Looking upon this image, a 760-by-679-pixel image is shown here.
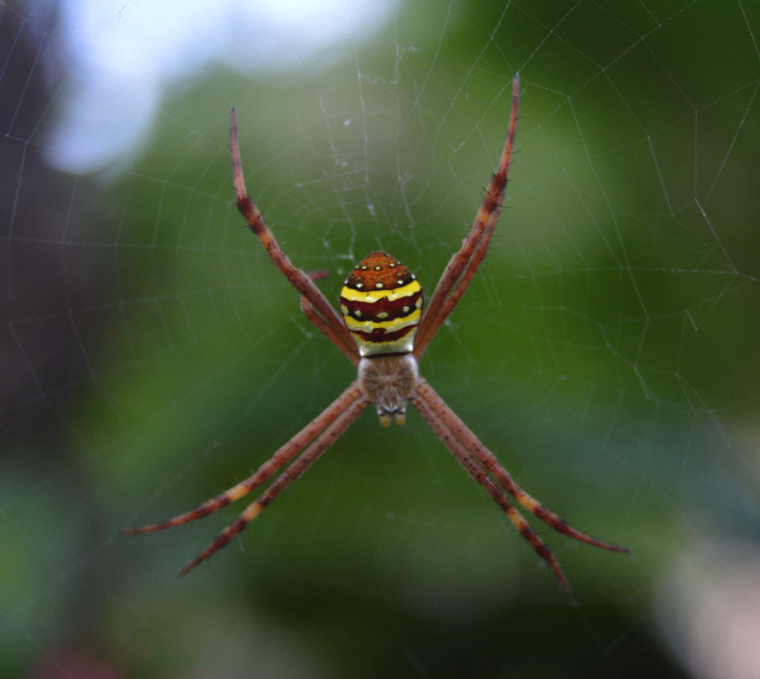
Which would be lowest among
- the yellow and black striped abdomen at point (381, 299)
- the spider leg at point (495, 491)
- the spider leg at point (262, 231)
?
the spider leg at point (495, 491)

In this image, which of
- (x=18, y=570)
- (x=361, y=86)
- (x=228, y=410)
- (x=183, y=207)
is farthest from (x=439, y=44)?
(x=18, y=570)

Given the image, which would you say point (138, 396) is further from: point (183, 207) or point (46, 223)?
point (46, 223)

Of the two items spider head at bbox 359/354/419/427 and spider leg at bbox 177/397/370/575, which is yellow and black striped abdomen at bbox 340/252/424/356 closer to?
spider head at bbox 359/354/419/427

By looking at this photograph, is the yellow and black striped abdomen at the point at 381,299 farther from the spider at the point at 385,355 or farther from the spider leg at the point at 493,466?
the spider leg at the point at 493,466

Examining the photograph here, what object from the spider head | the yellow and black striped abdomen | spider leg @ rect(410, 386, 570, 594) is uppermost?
the yellow and black striped abdomen

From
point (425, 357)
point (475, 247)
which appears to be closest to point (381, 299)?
point (475, 247)

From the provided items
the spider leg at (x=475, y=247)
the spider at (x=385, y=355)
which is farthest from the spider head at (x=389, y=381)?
the spider leg at (x=475, y=247)

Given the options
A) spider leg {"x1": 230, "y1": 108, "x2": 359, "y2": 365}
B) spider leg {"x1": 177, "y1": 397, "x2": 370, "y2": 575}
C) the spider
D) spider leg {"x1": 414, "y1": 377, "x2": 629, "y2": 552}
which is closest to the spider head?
the spider
